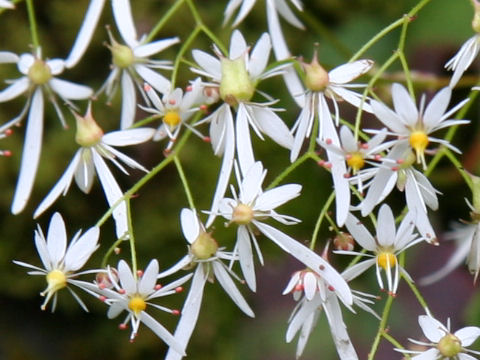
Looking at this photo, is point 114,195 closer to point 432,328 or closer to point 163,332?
point 163,332

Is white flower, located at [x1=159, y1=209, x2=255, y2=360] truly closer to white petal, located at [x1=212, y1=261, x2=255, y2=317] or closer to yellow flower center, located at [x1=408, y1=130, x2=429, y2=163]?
white petal, located at [x1=212, y1=261, x2=255, y2=317]

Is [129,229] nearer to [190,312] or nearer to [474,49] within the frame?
[190,312]

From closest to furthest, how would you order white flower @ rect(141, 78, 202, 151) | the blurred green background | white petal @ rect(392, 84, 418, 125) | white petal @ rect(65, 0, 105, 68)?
white petal @ rect(392, 84, 418, 125) < white flower @ rect(141, 78, 202, 151) < white petal @ rect(65, 0, 105, 68) < the blurred green background

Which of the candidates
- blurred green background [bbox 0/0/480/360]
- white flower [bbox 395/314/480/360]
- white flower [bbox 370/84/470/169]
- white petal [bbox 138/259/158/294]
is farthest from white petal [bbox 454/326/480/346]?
blurred green background [bbox 0/0/480/360]

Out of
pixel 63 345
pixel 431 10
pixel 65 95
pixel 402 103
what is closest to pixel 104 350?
pixel 63 345

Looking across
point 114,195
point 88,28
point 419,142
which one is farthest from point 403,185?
point 88,28
